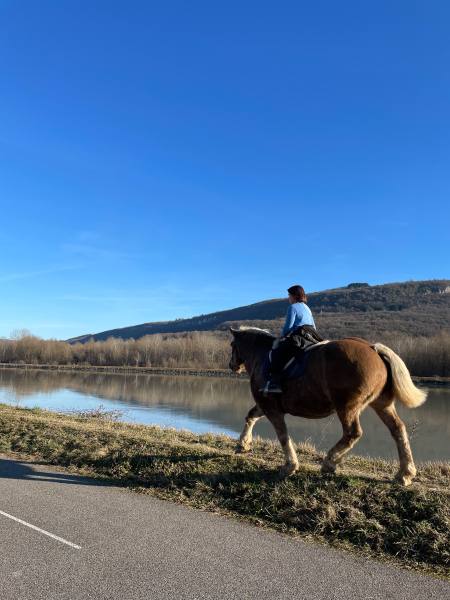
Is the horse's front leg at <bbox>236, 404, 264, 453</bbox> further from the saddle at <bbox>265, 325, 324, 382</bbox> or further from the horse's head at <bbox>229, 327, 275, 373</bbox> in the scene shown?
the saddle at <bbox>265, 325, 324, 382</bbox>

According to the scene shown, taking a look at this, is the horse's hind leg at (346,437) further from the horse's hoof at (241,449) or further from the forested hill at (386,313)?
the forested hill at (386,313)

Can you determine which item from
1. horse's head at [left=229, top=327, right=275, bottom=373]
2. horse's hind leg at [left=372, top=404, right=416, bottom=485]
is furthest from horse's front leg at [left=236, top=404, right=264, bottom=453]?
horse's hind leg at [left=372, top=404, right=416, bottom=485]

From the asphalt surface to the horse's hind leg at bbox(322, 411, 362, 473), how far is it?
59.9 inches

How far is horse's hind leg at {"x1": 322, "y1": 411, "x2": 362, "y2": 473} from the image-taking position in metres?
6.43

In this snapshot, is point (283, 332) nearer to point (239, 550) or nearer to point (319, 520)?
point (319, 520)

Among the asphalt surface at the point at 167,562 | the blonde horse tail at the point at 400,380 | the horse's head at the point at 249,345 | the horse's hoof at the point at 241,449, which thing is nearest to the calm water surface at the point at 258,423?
the horse's hoof at the point at 241,449

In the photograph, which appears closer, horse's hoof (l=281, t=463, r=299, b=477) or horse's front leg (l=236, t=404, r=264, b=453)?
horse's hoof (l=281, t=463, r=299, b=477)

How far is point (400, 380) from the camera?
6.46 m

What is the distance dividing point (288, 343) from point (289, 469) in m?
1.77

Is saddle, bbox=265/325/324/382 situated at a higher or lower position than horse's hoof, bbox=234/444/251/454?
higher

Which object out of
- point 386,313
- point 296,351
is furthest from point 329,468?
point 386,313

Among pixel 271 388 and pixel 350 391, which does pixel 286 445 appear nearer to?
pixel 271 388

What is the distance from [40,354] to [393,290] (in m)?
140

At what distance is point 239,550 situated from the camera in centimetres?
505
